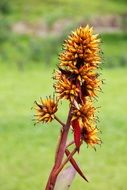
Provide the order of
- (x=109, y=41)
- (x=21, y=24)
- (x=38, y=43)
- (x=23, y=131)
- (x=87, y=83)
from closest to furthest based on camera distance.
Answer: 1. (x=87, y=83)
2. (x=23, y=131)
3. (x=38, y=43)
4. (x=109, y=41)
5. (x=21, y=24)

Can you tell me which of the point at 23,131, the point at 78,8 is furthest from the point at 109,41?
the point at 23,131

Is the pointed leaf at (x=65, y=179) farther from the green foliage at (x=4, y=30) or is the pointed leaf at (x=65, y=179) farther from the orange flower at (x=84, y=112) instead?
the green foliage at (x=4, y=30)

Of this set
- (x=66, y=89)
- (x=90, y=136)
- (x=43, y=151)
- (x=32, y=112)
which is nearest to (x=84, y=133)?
(x=90, y=136)

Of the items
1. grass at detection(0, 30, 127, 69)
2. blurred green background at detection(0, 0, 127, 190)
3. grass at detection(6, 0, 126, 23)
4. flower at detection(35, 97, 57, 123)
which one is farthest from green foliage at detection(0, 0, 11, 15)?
flower at detection(35, 97, 57, 123)

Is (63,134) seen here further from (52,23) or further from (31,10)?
(31,10)

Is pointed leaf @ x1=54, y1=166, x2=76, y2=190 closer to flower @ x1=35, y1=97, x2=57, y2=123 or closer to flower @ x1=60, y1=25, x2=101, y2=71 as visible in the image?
flower @ x1=35, y1=97, x2=57, y2=123

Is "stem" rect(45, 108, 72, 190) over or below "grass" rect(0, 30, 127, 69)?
below

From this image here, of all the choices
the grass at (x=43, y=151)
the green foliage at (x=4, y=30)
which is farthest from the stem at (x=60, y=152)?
the green foliage at (x=4, y=30)
